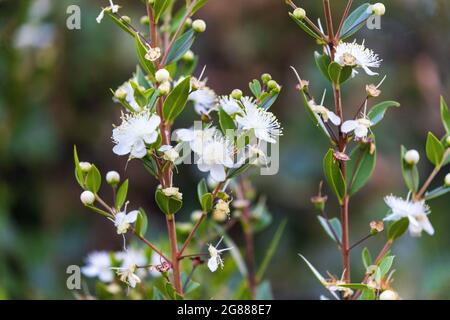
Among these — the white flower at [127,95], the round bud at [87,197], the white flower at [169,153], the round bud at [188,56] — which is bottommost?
the round bud at [87,197]

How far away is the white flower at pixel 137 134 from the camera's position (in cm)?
77

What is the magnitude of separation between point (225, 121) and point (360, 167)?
0.71 ft

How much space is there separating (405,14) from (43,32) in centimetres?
115

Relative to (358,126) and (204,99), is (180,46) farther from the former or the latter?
(358,126)

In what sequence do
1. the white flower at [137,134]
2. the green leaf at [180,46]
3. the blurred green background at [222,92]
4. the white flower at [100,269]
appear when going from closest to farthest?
the white flower at [137,134], the green leaf at [180,46], the white flower at [100,269], the blurred green background at [222,92]

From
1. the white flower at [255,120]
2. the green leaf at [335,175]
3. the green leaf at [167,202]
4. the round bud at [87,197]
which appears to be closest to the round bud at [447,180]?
the green leaf at [335,175]

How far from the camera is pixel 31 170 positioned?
215 centimetres

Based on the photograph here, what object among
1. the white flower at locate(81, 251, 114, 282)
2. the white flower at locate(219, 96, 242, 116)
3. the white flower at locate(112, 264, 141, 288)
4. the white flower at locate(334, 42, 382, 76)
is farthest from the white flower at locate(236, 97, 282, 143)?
the white flower at locate(81, 251, 114, 282)

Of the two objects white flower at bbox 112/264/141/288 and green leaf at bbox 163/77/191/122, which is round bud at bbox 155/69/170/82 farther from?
white flower at bbox 112/264/141/288

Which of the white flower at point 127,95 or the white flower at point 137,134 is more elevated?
the white flower at point 127,95

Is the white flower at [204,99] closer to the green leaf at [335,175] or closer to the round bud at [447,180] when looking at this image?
the green leaf at [335,175]

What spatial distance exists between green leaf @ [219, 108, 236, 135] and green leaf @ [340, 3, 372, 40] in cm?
18

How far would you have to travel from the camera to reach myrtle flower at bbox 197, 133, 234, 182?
0.79m

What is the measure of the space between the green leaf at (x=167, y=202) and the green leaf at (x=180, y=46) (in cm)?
18
